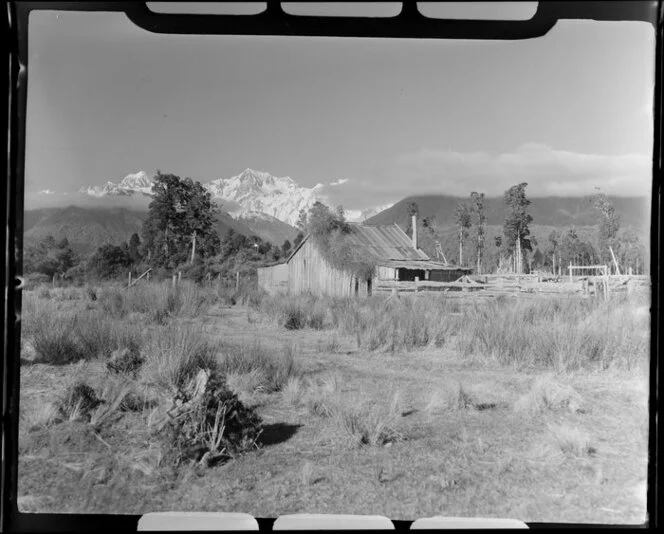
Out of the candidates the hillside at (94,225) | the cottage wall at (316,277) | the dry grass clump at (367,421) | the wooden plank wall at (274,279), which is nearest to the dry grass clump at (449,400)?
the dry grass clump at (367,421)

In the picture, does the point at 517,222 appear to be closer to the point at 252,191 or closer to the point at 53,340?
the point at 252,191

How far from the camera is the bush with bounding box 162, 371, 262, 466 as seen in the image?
3.21 m

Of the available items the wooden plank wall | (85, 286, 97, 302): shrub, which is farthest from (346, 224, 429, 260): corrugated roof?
(85, 286, 97, 302): shrub

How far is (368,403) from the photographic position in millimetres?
3697

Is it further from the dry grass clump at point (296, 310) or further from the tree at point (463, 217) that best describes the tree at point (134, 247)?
the tree at point (463, 217)

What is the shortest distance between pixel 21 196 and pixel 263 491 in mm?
1965

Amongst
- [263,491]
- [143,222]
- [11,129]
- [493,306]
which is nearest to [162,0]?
[11,129]

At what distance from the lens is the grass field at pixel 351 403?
3.01 m

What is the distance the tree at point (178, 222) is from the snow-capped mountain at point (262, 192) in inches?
5.6

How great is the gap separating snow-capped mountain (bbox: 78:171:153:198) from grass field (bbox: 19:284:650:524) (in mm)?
762

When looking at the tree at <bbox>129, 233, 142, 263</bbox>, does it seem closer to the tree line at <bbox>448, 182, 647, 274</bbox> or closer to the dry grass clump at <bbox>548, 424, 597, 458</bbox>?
the tree line at <bbox>448, 182, 647, 274</bbox>

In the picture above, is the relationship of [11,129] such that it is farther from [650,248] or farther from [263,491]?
[650,248]

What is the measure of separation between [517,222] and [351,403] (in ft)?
6.57

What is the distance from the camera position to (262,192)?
3.95 m
